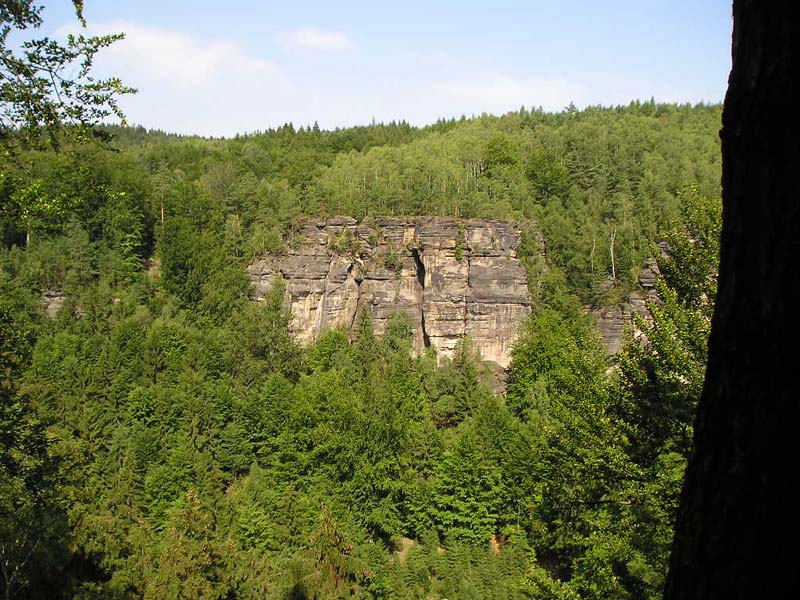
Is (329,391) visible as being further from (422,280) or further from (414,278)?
(414,278)

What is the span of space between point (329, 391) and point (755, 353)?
35.3 m

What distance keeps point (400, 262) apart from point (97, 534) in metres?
36.5

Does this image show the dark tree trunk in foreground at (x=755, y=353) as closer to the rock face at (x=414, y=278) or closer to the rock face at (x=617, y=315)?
the rock face at (x=414, y=278)

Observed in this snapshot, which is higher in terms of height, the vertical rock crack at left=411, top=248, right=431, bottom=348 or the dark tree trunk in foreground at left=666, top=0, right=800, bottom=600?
the dark tree trunk in foreground at left=666, top=0, right=800, bottom=600

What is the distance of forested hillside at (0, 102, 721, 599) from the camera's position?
453 inches

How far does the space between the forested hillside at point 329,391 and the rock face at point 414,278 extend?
2345 mm

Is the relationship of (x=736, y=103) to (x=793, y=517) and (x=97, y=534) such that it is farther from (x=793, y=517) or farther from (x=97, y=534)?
(x=97, y=534)

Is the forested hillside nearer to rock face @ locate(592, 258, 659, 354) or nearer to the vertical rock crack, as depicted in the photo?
rock face @ locate(592, 258, 659, 354)

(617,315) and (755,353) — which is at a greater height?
(755,353)

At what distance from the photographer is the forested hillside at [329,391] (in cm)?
1152

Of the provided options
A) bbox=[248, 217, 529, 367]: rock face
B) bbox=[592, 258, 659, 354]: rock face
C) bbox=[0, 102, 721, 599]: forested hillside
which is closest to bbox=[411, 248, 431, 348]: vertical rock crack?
bbox=[248, 217, 529, 367]: rock face

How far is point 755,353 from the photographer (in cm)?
223

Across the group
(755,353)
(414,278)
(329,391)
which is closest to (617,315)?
(414,278)

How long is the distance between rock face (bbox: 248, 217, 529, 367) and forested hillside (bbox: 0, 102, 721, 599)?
234cm
